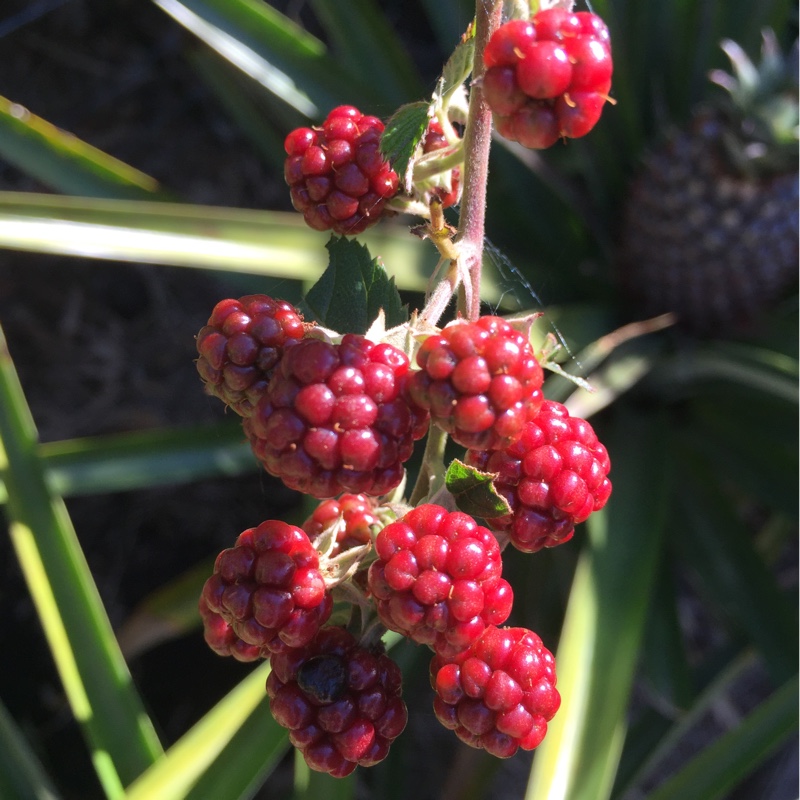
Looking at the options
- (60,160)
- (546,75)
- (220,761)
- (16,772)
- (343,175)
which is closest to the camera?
(546,75)

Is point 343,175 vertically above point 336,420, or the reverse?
point 343,175

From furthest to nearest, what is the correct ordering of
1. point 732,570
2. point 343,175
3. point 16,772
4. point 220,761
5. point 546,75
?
point 732,570, point 16,772, point 220,761, point 343,175, point 546,75

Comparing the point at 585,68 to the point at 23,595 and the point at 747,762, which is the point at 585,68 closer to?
the point at 747,762

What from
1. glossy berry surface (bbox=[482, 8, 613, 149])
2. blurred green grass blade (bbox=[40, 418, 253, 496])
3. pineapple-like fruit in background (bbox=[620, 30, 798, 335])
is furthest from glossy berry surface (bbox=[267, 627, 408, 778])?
pineapple-like fruit in background (bbox=[620, 30, 798, 335])

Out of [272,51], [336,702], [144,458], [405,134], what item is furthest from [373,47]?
[336,702]

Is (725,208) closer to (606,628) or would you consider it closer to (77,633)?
(606,628)

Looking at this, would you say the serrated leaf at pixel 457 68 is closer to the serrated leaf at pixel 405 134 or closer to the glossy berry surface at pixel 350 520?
the serrated leaf at pixel 405 134

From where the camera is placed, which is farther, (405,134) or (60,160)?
(60,160)
